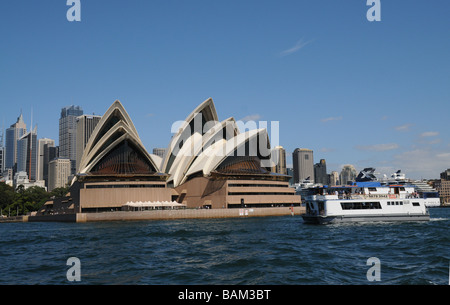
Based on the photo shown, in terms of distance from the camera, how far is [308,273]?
17.2m

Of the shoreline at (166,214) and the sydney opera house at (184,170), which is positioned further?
the sydney opera house at (184,170)

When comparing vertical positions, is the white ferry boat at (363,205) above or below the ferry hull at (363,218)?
above

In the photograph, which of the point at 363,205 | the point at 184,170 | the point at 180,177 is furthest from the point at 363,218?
the point at 180,177

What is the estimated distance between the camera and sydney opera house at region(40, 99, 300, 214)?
265ft

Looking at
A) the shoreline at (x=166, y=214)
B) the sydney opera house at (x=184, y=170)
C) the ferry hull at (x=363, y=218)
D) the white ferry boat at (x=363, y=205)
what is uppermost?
the sydney opera house at (x=184, y=170)

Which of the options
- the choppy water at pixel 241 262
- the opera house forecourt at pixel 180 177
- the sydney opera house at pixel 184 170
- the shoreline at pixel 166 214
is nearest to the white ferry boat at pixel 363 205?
the choppy water at pixel 241 262

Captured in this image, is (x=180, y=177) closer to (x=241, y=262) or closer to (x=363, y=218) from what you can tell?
(x=363, y=218)

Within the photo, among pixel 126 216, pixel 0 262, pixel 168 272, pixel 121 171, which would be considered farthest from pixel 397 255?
pixel 121 171

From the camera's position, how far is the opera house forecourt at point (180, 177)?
78.9 metres

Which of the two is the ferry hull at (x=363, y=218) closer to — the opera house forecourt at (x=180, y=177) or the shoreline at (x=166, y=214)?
the shoreline at (x=166, y=214)

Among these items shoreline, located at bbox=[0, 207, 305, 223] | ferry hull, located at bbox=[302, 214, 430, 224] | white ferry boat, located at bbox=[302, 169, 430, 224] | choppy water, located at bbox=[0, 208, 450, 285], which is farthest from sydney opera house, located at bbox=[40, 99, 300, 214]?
choppy water, located at bbox=[0, 208, 450, 285]

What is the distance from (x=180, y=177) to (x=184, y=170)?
6.50 ft

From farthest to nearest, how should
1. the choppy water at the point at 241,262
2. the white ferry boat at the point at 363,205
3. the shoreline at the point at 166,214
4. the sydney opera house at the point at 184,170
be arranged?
the sydney opera house at the point at 184,170 < the shoreline at the point at 166,214 < the white ferry boat at the point at 363,205 < the choppy water at the point at 241,262

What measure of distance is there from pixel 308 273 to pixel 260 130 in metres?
79.1
